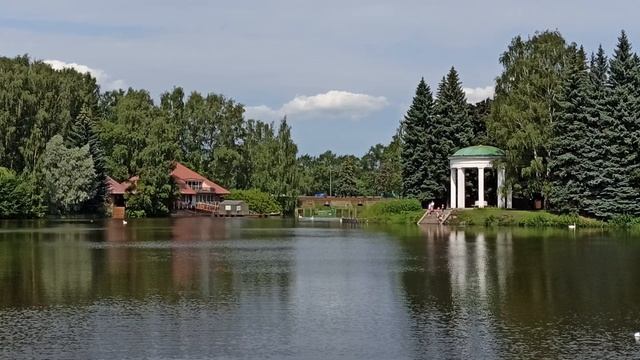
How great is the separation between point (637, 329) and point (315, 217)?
228ft

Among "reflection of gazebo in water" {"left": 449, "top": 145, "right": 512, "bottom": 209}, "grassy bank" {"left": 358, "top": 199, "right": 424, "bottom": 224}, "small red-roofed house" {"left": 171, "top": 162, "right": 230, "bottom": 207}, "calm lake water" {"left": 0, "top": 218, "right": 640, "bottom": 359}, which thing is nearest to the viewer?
"calm lake water" {"left": 0, "top": 218, "right": 640, "bottom": 359}

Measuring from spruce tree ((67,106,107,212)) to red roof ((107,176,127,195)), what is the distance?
13.5 ft

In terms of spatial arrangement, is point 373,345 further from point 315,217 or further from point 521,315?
point 315,217

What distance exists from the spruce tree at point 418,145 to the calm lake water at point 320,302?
1358 inches

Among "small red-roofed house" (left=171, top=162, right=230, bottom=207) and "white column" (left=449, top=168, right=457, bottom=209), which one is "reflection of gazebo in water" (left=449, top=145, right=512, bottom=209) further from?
"small red-roofed house" (left=171, top=162, right=230, bottom=207)

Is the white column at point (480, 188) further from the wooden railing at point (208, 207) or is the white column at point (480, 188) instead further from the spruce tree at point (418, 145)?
the wooden railing at point (208, 207)

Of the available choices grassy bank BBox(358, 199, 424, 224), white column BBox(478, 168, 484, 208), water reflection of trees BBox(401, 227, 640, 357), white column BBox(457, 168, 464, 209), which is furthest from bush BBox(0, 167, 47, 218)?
water reflection of trees BBox(401, 227, 640, 357)

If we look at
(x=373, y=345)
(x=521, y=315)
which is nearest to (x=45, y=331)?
(x=373, y=345)

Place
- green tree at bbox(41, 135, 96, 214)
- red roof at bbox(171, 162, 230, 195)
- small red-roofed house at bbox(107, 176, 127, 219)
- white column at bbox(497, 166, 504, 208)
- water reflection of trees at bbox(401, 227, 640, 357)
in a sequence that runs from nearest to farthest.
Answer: water reflection of trees at bbox(401, 227, 640, 357)
white column at bbox(497, 166, 504, 208)
green tree at bbox(41, 135, 96, 214)
small red-roofed house at bbox(107, 176, 127, 219)
red roof at bbox(171, 162, 230, 195)

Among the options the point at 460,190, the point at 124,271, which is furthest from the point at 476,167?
the point at 124,271

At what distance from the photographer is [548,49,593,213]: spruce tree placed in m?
60.7

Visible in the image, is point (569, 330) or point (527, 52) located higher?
point (527, 52)

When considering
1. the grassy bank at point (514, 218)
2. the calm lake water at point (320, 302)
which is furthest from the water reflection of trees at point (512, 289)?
the grassy bank at point (514, 218)

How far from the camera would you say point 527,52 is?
70.0 meters
